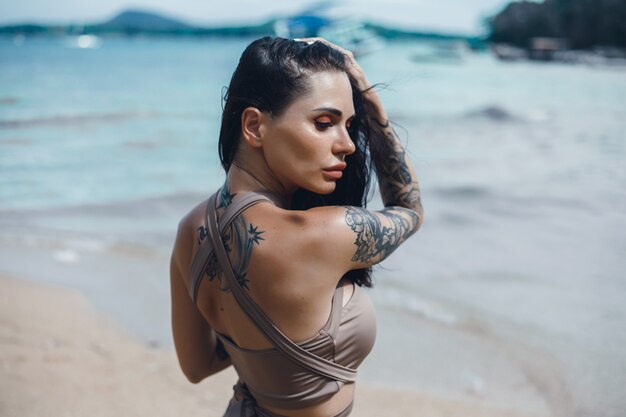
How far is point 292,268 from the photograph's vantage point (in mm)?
1552

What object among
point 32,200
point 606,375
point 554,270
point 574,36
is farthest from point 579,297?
point 574,36

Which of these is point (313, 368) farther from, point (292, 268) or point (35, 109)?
point (35, 109)

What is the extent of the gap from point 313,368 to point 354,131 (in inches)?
27.0

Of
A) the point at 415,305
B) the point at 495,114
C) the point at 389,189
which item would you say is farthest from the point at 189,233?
the point at 495,114

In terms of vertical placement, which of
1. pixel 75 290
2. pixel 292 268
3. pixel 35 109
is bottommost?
pixel 35 109

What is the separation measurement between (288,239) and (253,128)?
306 mm

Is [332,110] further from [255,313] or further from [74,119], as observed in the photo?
[74,119]

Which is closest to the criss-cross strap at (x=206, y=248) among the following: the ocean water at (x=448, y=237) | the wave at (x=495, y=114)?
the ocean water at (x=448, y=237)

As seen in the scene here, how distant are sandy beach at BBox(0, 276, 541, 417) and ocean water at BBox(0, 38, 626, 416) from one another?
0.88 feet

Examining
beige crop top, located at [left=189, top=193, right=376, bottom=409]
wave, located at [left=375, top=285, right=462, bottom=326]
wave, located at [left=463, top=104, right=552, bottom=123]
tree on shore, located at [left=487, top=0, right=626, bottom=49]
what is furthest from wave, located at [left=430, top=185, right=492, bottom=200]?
tree on shore, located at [left=487, top=0, right=626, bottom=49]

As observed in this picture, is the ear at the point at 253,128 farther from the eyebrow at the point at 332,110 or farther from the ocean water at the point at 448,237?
the ocean water at the point at 448,237

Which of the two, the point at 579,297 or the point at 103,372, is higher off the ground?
the point at 103,372

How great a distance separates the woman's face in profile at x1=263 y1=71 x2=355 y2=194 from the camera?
1617 mm

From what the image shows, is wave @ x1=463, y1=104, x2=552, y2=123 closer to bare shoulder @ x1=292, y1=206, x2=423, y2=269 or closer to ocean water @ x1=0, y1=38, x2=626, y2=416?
ocean water @ x1=0, y1=38, x2=626, y2=416
